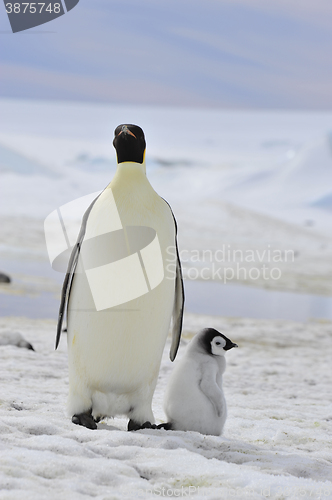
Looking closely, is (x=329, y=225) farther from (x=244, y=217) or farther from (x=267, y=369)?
(x=267, y=369)

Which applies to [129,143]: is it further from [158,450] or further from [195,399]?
[158,450]

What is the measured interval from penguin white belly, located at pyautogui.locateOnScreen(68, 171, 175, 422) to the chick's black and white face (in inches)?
13.1

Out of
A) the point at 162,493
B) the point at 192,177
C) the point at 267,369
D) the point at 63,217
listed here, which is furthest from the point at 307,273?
the point at 192,177

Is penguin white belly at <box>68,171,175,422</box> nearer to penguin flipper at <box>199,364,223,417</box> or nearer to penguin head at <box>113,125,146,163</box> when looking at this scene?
penguin head at <box>113,125,146,163</box>

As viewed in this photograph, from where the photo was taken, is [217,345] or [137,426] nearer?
[137,426]

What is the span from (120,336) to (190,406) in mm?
531

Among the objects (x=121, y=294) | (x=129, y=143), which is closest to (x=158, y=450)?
(x=121, y=294)

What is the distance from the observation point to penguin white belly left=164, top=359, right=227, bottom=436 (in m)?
2.95

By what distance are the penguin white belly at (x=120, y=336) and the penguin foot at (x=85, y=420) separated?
0.04 m

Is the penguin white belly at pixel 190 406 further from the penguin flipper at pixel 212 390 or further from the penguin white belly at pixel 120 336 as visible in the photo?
the penguin white belly at pixel 120 336

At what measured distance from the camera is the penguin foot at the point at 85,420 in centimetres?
280

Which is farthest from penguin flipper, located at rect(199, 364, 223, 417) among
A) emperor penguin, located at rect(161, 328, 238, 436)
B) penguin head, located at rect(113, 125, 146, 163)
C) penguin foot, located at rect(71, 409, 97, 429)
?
penguin head, located at rect(113, 125, 146, 163)

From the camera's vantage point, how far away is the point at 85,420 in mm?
2824

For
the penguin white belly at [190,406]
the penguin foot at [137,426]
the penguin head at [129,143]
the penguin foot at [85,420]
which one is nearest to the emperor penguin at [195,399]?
the penguin white belly at [190,406]
